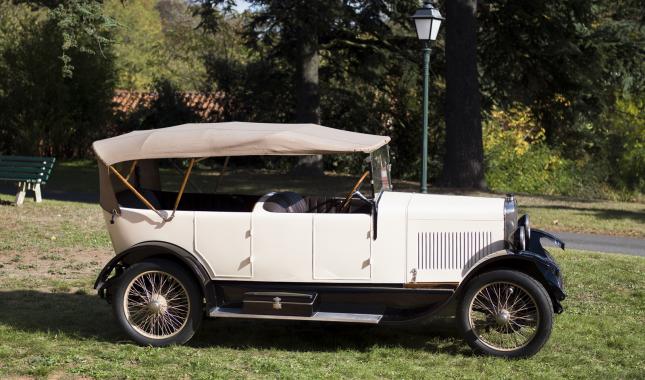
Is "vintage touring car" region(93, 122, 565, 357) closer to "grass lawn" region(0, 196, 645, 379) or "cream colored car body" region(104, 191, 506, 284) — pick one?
"cream colored car body" region(104, 191, 506, 284)

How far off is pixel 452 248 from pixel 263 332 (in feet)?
6.36

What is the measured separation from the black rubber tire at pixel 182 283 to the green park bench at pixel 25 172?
1012 centimetres

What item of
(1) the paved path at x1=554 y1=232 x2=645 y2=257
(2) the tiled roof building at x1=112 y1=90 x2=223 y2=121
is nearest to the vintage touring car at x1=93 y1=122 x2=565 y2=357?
(1) the paved path at x1=554 y1=232 x2=645 y2=257

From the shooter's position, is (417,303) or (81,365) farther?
(417,303)

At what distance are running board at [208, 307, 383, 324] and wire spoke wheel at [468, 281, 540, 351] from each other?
0.79 metres

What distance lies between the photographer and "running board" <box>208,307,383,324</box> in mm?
6969

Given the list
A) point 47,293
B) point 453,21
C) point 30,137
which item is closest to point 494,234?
point 47,293

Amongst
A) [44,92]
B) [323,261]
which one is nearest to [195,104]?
[44,92]

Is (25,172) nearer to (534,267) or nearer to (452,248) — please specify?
(452,248)

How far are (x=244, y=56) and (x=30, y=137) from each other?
37.2 ft

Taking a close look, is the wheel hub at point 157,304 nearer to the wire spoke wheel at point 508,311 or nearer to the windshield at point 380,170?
the windshield at point 380,170

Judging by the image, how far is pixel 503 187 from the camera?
88.0 ft

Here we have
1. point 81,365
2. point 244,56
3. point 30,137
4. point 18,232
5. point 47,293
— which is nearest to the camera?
point 81,365

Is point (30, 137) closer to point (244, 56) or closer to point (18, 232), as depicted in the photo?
point (244, 56)
